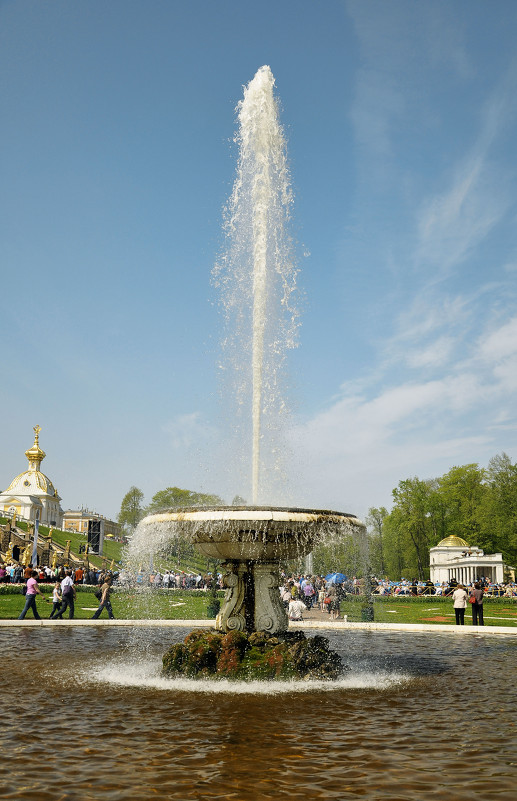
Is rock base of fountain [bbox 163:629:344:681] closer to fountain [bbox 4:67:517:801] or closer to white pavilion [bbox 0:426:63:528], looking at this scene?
fountain [bbox 4:67:517:801]

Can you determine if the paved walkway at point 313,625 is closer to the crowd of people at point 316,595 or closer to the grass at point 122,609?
the crowd of people at point 316,595

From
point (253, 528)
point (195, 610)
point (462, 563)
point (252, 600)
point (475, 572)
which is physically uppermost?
point (253, 528)

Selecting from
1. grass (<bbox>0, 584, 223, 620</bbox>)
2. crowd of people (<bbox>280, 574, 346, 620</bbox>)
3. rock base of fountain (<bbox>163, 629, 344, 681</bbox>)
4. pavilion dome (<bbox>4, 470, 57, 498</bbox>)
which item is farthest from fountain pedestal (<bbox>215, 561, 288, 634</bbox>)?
pavilion dome (<bbox>4, 470, 57, 498</bbox>)

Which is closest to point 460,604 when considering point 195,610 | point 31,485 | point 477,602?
point 477,602

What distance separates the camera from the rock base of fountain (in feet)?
32.1

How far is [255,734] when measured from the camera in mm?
6617

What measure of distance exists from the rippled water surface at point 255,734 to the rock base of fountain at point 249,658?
1.18 ft

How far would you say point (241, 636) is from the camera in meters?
10.1

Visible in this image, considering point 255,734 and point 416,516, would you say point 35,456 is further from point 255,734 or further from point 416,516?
point 255,734

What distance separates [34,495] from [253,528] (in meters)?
97.8

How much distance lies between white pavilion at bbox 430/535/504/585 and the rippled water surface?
1842 inches

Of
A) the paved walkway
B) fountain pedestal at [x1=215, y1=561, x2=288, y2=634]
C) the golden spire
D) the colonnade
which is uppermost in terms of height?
the golden spire

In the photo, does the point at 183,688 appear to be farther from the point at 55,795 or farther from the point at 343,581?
the point at 343,581

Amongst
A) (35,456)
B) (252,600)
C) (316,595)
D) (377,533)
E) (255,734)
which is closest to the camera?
(255,734)
